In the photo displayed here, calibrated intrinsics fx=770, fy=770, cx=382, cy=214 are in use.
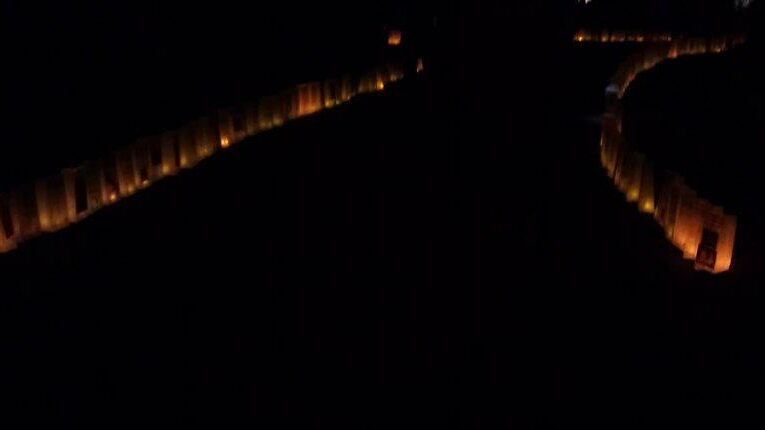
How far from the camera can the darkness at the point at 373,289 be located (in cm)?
397

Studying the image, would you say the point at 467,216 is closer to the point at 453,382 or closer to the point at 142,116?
the point at 453,382

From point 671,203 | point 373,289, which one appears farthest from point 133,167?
point 671,203

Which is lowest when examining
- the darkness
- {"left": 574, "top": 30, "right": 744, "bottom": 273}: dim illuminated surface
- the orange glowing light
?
the darkness

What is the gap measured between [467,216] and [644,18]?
22.4 meters

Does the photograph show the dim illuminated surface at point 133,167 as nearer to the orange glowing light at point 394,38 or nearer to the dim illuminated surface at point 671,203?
the dim illuminated surface at point 671,203

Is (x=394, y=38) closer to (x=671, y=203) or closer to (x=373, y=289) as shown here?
(x=671, y=203)

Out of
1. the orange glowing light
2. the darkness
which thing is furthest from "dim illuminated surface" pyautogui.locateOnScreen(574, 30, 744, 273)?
the orange glowing light

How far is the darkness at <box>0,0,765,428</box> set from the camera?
3.97 m

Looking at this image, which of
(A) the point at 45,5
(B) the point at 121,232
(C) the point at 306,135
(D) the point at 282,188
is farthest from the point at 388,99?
(B) the point at 121,232

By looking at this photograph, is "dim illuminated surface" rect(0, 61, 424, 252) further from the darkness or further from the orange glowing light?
the orange glowing light

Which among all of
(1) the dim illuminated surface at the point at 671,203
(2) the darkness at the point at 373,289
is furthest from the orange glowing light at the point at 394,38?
(1) the dim illuminated surface at the point at 671,203

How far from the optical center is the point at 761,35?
21344mm

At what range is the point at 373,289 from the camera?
522cm

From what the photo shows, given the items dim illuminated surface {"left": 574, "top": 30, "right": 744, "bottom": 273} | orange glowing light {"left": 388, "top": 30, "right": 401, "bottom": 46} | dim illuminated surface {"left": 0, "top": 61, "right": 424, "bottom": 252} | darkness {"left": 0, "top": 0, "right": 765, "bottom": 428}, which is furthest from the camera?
orange glowing light {"left": 388, "top": 30, "right": 401, "bottom": 46}
